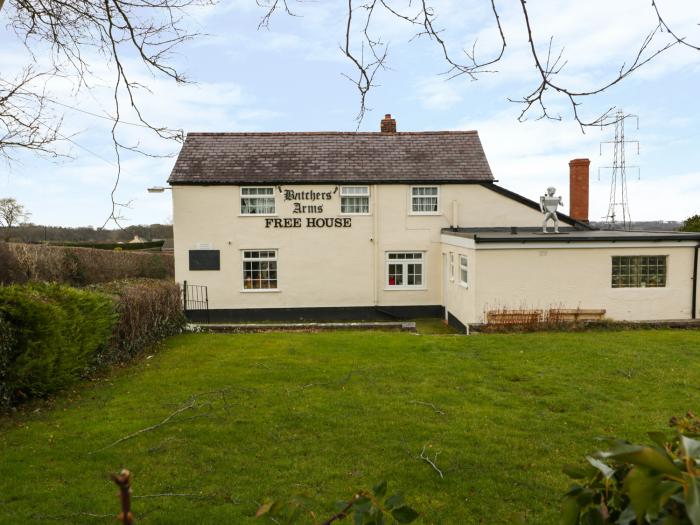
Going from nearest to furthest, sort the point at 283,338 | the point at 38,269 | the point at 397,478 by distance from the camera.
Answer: the point at 397,478 < the point at 283,338 < the point at 38,269

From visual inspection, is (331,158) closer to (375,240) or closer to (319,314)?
(375,240)

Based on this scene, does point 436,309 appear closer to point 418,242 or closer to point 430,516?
point 418,242

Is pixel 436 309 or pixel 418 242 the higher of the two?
pixel 418 242

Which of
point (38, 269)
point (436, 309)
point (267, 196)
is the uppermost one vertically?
point (267, 196)

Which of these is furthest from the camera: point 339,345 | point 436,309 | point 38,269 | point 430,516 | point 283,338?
point 38,269

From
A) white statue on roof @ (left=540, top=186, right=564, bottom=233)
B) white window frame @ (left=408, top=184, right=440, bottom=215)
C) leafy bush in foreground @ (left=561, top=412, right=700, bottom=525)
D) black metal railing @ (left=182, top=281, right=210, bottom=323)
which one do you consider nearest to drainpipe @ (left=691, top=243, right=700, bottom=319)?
white statue on roof @ (left=540, top=186, right=564, bottom=233)

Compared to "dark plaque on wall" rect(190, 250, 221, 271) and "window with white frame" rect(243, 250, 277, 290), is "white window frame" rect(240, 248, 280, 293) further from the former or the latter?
"dark plaque on wall" rect(190, 250, 221, 271)

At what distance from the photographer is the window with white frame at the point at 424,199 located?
2211 cm

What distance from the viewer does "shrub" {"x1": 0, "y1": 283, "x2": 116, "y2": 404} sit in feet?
28.1

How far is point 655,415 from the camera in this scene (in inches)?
306

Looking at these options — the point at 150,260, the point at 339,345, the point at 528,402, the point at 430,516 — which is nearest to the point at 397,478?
the point at 430,516

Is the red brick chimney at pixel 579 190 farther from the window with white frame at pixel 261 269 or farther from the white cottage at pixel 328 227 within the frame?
the window with white frame at pixel 261 269

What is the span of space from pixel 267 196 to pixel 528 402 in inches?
605

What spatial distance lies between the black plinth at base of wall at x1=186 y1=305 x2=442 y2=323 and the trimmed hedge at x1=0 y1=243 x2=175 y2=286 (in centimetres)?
377
